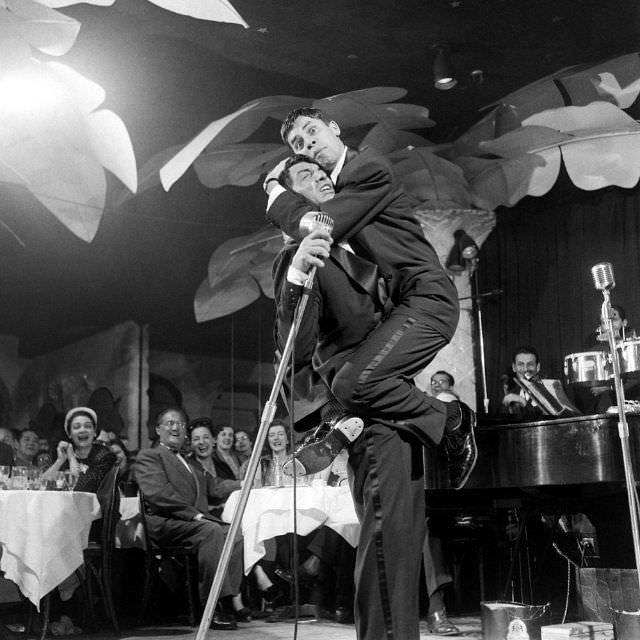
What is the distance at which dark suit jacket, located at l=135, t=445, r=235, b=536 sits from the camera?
5.34 m

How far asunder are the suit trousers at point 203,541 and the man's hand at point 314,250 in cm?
350

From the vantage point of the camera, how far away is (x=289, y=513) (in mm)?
5098

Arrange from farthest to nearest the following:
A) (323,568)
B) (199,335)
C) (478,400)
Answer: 1. (199,335)
2. (478,400)
3. (323,568)

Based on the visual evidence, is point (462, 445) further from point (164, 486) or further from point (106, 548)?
point (164, 486)

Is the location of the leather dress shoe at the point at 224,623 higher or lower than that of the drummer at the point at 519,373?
lower

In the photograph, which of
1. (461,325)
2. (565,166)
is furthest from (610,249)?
(461,325)

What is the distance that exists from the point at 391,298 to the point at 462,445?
0.44m

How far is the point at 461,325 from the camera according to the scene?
8.03 meters

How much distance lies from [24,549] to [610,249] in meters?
5.98

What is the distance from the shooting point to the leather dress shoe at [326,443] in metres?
2.09

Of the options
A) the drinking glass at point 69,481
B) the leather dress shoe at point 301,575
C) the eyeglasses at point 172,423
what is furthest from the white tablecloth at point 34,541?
the leather dress shoe at point 301,575

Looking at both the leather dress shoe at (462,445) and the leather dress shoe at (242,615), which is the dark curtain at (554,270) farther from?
the leather dress shoe at (462,445)

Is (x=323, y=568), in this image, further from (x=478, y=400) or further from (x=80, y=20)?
(x=80, y=20)

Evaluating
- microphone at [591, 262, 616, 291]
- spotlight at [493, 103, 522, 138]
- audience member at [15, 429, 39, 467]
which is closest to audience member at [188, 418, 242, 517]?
audience member at [15, 429, 39, 467]
